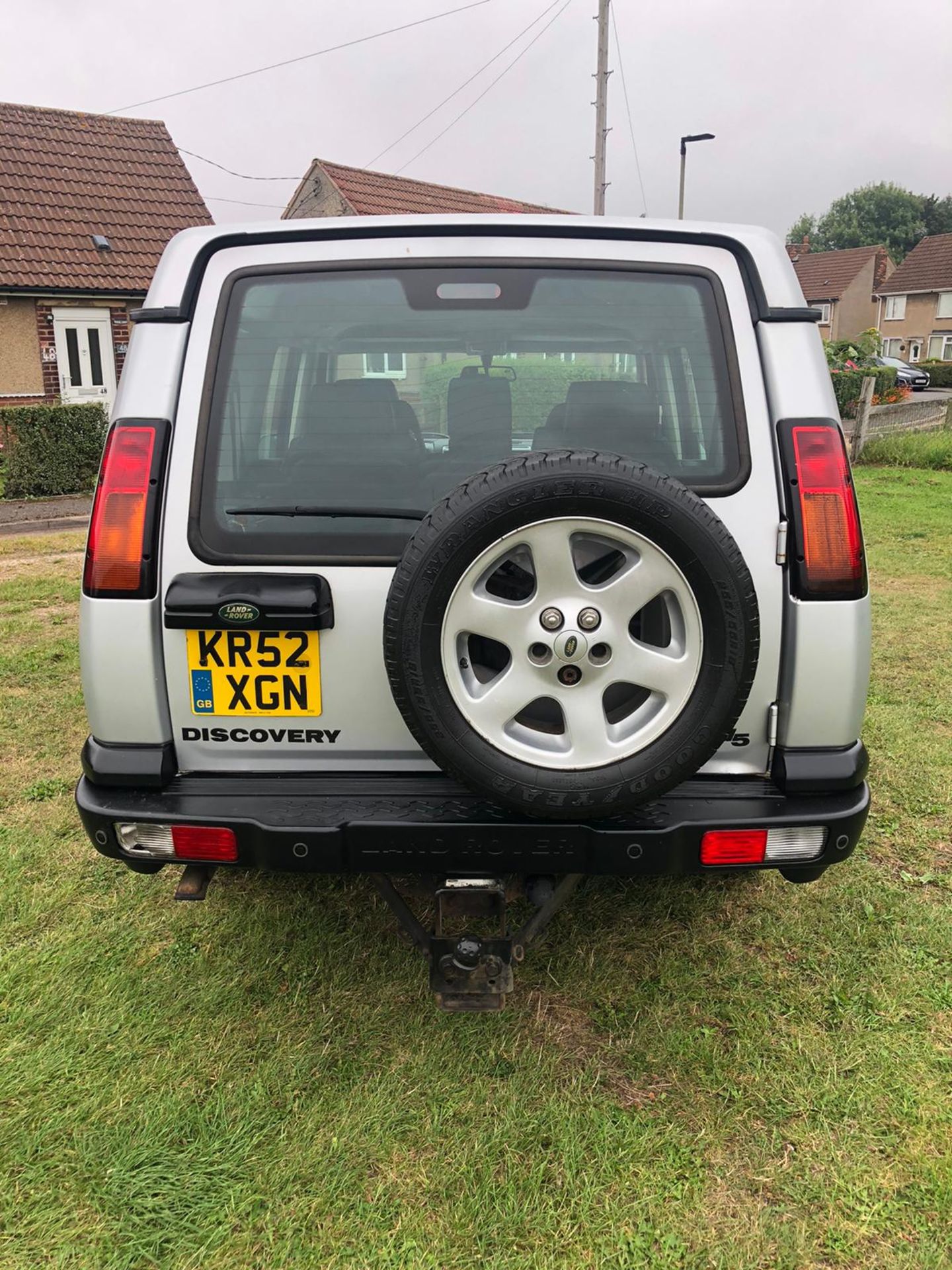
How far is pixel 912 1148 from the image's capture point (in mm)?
2154

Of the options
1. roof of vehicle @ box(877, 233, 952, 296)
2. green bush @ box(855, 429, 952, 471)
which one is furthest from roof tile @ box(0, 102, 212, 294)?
roof of vehicle @ box(877, 233, 952, 296)

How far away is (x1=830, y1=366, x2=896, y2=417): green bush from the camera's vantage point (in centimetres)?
1623

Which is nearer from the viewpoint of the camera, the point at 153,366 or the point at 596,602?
the point at 596,602

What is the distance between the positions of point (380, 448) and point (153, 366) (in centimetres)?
58

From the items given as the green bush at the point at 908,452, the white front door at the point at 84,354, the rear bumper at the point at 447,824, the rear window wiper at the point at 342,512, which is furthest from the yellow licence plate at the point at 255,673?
the white front door at the point at 84,354

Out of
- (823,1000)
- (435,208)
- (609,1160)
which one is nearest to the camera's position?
(609,1160)

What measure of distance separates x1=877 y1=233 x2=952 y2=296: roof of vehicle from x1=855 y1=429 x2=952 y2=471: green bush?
150 feet

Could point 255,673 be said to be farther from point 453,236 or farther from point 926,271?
point 926,271

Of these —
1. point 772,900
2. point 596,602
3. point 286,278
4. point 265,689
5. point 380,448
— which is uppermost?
point 286,278

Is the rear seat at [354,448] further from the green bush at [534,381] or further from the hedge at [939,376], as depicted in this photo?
the hedge at [939,376]

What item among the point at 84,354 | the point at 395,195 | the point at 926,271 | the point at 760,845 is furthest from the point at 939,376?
the point at 760,845

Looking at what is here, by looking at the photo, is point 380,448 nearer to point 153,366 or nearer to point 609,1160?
point 153,366

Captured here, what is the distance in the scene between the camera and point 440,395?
2.43 metres

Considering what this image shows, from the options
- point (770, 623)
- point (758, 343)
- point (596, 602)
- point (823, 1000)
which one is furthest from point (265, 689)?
point (823, 1000)
